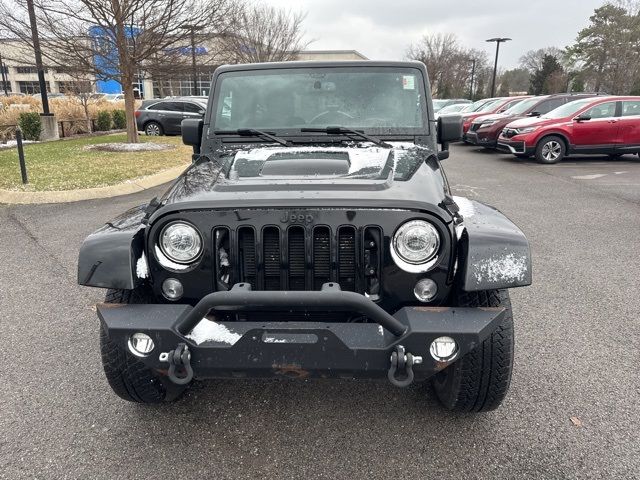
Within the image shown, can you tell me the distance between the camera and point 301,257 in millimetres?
2240

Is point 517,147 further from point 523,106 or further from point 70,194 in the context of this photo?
point 70,194

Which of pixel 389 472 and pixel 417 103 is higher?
pixel 417 103

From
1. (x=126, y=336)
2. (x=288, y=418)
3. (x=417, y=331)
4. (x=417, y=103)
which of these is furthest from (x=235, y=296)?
(x=417, y=103)

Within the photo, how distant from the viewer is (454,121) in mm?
3465

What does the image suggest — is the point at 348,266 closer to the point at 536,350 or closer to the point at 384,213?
the point at 384,213

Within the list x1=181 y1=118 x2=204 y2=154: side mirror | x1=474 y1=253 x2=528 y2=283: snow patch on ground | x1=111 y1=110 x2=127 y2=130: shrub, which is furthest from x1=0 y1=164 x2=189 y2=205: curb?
Result: x1=111 y1=110 x2=127 y2=130: shrub

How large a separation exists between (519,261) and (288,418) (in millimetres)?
1427

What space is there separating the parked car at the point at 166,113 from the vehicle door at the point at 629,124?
13.2 m

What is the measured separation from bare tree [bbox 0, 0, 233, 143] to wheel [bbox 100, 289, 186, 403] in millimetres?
11396

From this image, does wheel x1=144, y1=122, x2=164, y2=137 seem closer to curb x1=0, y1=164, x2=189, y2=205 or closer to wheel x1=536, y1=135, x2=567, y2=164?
curb x1=0, y1=164, x2=189, y2=205

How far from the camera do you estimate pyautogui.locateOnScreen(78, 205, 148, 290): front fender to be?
2215 mm

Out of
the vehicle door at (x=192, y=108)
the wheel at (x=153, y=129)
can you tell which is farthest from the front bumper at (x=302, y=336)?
the wheel at (x=153, y=129)

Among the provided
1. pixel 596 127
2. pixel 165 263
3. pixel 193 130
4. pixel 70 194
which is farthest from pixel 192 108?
pixel 165 263

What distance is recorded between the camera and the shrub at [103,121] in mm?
19148
